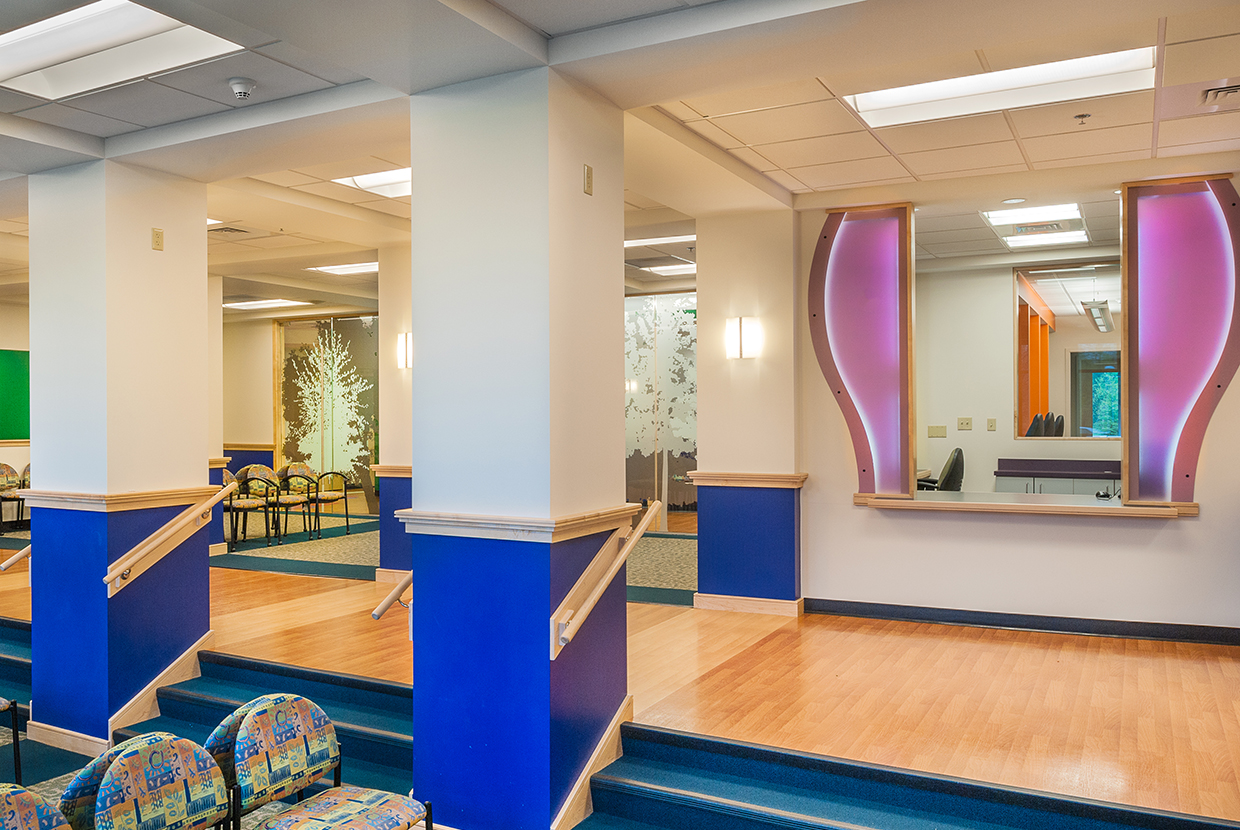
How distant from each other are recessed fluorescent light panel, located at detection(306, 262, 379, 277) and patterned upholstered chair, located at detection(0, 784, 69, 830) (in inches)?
278

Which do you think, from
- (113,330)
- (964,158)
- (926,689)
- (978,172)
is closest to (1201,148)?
(978,172)

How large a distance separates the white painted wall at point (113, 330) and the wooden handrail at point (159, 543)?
218 mm

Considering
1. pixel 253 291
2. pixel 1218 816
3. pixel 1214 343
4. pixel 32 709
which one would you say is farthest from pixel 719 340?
pixel 253 291

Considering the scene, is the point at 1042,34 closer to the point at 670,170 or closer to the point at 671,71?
the point at 671,71

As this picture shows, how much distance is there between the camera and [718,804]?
362 cm

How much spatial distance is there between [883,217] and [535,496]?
4012 mm

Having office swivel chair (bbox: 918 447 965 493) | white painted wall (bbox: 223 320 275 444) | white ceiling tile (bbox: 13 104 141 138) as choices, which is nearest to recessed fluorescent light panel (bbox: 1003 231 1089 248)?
A: office swivel chair (bbox: 918 447 965 493)

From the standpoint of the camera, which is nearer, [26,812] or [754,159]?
[26,812]

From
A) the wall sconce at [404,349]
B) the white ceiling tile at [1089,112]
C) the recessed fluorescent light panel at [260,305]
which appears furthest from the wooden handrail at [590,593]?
the recessed fluorescent light panel at [260,305]

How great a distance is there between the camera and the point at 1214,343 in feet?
18.4

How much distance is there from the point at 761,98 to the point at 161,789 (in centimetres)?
375

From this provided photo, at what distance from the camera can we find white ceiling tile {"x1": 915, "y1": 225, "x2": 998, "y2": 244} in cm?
759

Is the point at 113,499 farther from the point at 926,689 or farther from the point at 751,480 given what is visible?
the point at 926,689

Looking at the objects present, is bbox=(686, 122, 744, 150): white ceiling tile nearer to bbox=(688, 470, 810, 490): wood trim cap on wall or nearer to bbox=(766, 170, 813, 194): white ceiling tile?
bbox=(766, 170, 813, 194): white ceiling tile
